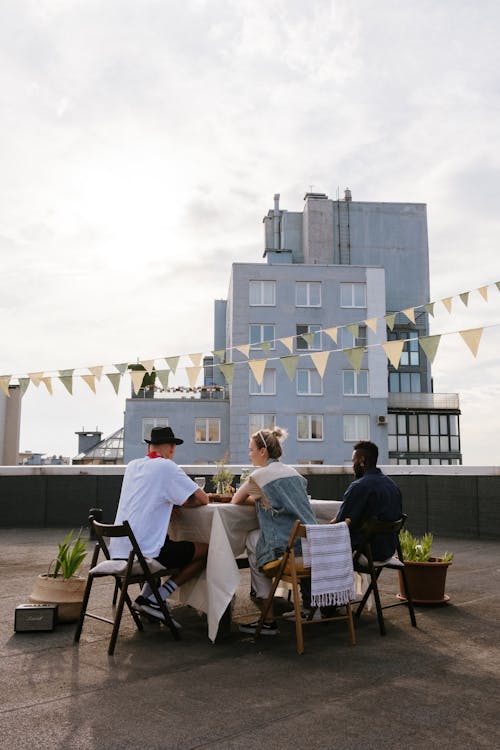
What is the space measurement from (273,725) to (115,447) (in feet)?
158

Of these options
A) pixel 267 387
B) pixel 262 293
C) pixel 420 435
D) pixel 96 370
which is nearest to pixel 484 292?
pixel 96 370

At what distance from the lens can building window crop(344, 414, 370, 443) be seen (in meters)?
41.9

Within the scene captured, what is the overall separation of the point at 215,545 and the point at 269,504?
1.58 ft

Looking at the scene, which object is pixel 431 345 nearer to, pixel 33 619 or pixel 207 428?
pixel 33 619

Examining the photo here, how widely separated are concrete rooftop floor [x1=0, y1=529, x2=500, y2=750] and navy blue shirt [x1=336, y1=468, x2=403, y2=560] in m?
0.63

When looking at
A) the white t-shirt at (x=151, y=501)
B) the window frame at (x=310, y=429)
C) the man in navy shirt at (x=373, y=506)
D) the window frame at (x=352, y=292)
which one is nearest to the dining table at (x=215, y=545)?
the white t-shirt at (x=151, y=501)

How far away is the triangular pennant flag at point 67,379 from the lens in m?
11.7

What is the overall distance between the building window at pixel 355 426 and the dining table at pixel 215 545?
36.7 metres

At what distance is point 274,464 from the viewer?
5.20 metres

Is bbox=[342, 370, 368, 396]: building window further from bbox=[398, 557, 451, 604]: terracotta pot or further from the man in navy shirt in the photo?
the man in navy shirt

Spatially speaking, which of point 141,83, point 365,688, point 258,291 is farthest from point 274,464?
point 258,291

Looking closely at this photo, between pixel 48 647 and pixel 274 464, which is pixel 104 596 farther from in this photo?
pixel 274 464

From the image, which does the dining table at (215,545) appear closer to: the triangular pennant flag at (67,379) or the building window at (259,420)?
the triangular pennant flag at (67,379)

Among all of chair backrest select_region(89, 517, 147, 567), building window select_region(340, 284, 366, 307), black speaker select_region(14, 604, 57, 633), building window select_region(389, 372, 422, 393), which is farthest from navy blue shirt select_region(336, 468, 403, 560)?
building window select_region(389, 372, 422, 393)
